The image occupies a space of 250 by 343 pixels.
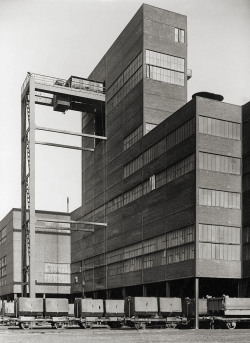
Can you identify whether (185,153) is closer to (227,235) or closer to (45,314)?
(227,235)

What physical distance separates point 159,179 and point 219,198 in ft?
22.4

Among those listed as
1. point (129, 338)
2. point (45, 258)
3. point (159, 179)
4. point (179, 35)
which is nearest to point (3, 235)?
point (45, 258)

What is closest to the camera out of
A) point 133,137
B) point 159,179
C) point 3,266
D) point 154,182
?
point 159,179

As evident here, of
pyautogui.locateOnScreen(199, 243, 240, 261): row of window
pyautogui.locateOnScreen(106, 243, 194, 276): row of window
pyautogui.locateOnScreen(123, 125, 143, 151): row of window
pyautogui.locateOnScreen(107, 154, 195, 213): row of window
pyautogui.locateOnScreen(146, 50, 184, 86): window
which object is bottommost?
pyautogui.locateOnScreen(106, 243, 194, 276): row of window

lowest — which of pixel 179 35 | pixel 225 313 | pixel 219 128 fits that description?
pixel 225 313

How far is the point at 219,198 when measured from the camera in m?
40.5

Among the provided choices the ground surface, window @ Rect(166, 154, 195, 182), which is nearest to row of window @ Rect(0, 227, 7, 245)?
window @ Rect(166, 154, 195, 182)

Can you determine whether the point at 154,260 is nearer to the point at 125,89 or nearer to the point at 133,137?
the point at 133,137

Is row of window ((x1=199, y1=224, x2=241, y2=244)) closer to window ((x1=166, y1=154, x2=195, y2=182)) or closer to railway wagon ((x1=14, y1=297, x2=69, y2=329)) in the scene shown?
window ((x1=166, y1=154, x2=195, y2=182))

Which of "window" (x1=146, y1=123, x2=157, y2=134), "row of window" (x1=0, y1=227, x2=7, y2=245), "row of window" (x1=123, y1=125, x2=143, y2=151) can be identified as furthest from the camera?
"row of window" (x1=0, y1=227, x2=7, y2=245)

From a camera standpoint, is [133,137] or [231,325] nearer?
[231,325]

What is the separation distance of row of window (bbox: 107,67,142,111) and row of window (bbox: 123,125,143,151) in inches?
183

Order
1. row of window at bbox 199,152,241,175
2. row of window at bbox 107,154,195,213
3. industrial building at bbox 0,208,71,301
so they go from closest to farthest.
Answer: row of window at bbox 199,152,241,175 < row of window at bbox 107,154,195,213 < industrial building at bbox 0,208,71,301

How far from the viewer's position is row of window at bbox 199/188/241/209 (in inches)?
1572
